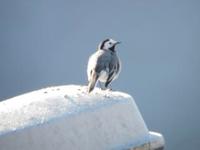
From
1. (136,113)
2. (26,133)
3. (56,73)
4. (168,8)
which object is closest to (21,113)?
(26,133)

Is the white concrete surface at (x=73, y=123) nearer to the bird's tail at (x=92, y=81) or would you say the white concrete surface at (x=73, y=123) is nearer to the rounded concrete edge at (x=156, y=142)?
the rounded concrete edge at (x=156, y=142)

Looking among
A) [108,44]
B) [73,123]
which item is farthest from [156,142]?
[108,44]

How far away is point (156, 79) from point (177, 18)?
1064 mm

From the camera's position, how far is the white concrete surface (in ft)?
17.7

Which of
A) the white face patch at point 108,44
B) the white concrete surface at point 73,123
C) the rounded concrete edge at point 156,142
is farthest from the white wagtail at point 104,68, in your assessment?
the rounded concrete edge at point 156,142

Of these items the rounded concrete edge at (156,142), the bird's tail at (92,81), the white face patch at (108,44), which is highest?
the white face patch at (108,44)

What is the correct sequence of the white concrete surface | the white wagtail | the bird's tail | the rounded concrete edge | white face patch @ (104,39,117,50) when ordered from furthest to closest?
white face patch @ (104,39,117,50)
the white wagtail
the bird's tail
the rounded concrete edge
the white concrete surface

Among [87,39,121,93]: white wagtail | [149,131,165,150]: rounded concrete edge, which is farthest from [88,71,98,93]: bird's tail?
[149,131,165,150]: rounded concrete edge

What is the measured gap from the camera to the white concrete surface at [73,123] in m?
5.39

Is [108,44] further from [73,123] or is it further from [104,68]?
[73,123]

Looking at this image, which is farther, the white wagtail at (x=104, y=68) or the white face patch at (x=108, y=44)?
the white face patch at (x=108, y=44)

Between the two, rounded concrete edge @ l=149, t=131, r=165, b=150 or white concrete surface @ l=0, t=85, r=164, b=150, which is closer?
white concrete surface @ l=0, t=85, r=164, b=150

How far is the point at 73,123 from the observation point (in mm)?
5488

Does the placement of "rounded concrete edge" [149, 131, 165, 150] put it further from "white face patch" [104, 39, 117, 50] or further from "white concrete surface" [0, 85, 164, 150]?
"white face patch" [104, 39, 117, 50]
